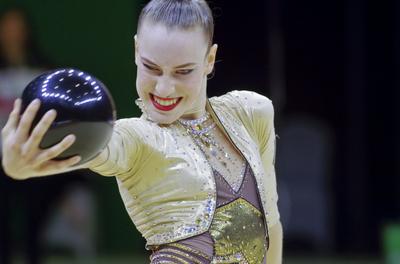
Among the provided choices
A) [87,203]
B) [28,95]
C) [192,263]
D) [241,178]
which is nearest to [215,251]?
[192,263]

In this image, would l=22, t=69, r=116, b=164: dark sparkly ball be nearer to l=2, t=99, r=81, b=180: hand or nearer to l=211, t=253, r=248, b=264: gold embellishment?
l=2, t=99, r=81, b=180: hand

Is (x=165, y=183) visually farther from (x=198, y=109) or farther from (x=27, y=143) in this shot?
(x=27, y=143)

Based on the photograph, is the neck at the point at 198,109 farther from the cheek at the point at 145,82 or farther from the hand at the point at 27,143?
the hand at the point at 27,143

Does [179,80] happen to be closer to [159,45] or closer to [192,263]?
[159,45]

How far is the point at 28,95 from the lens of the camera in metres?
1.93

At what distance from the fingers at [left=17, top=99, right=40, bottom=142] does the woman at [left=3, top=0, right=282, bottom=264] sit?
0.33 meters

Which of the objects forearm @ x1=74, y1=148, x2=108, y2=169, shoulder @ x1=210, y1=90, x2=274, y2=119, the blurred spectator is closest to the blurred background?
the blurred spectator

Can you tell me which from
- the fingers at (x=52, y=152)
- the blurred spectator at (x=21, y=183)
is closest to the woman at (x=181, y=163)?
the fingers at (x=52, y=152)

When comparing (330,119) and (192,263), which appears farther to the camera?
(330,119)

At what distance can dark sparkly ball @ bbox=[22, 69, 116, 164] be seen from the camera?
6.25 ft

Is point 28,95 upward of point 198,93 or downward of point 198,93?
upward

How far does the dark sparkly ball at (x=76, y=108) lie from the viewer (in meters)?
1.91

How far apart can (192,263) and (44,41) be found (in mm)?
4737

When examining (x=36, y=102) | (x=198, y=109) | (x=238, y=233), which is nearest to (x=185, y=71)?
(x=198, y=109)
